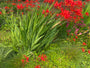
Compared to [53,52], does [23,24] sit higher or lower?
higher

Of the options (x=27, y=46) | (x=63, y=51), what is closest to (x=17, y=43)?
(x=27, y=46)

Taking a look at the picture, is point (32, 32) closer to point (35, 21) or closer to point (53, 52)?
point (35, 21)

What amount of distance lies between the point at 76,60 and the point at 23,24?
1.71 metres

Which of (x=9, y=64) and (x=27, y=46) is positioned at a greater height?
(x=27, y=46)

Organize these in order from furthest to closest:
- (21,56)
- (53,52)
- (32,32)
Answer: (53,52)
(32,32)
(21,56)

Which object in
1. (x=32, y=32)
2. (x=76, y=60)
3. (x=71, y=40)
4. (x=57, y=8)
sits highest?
(x=57, y=8)

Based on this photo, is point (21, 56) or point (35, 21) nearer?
point (21, 56)

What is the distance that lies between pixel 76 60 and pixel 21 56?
4.73ft

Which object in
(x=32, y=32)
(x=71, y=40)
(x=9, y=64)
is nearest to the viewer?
(x=9, y=64)

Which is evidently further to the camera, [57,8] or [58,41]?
[58,41]

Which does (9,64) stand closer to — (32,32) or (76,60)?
(32,32)

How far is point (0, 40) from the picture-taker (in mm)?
3064

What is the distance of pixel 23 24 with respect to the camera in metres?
2.60

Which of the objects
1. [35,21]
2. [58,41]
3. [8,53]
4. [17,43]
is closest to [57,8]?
[35,21]
